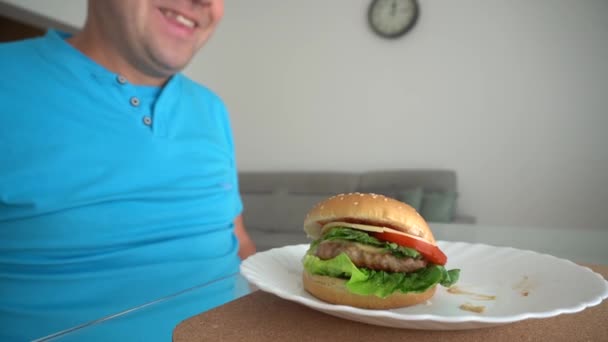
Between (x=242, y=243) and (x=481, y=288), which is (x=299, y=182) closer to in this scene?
(x=242, y=243)

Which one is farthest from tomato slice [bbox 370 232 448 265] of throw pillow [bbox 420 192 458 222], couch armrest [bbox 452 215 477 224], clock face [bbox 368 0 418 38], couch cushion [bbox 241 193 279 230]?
clock face [bbox 368 0 418 38]

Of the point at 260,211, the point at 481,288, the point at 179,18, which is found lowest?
the point at 260,211

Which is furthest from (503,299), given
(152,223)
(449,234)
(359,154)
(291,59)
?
(291,59)

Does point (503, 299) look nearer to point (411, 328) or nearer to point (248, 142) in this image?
point (411, 328)

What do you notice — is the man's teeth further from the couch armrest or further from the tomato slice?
the couch armrest

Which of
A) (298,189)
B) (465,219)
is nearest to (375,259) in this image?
(465,219)

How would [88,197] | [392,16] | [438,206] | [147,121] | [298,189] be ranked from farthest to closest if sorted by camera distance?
[298,189] < [392,16] < [438,206] < [147,121] < [88,197]

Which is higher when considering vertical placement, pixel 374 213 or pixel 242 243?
pixel 374 213
